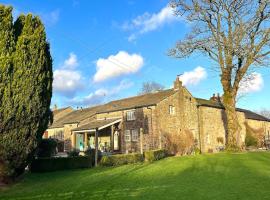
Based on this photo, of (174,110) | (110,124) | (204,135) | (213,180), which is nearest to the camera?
(213,180)

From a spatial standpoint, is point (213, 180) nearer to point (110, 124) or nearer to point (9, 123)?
point (9, 123)

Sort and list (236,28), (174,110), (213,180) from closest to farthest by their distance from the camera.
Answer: (213,180), (236,28), (174,110)

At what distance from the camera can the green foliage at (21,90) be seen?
1546 cm

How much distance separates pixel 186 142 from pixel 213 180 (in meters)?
27.8

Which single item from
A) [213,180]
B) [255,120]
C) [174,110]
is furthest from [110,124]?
[255,120]

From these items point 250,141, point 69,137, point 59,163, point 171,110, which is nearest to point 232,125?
point 171,110

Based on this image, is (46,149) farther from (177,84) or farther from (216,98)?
(216,98)

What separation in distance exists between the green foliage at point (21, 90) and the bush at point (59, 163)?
577 centimetres

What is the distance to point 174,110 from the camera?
42375mm

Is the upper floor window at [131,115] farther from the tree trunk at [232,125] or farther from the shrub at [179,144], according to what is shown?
the tree trunk at [232,125]

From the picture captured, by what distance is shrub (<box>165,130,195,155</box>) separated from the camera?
128ft

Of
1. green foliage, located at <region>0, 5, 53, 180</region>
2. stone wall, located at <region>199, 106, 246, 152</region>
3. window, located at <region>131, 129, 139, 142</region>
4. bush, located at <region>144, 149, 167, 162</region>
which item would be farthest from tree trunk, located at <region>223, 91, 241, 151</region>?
green foliage, located at <region>0, 5, 53, 180</region>

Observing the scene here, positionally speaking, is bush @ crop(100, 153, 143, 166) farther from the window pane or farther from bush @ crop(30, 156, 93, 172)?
the window pane

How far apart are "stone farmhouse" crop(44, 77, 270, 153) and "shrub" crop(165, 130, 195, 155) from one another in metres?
0.75
